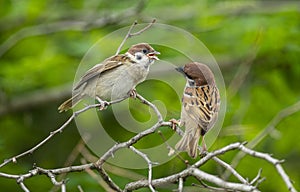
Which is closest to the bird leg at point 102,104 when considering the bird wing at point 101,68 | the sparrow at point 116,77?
the sparrow at point 116,77

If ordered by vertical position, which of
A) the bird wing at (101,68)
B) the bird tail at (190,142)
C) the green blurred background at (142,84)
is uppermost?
the green blurred background at (142,84)

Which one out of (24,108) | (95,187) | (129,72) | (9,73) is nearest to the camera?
(129,72)

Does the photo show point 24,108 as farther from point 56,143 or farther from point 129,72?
point 129,72

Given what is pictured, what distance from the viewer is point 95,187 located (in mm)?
6676

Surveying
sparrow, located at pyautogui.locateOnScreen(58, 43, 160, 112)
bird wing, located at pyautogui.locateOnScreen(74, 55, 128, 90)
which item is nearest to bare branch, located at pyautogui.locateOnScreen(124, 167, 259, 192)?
sparrow, located at pyautogui.locateOnScreen(58, 43, 160, 112)

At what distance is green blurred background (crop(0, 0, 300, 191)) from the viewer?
22.9 feet

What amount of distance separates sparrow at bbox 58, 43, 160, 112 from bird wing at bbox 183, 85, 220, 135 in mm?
321

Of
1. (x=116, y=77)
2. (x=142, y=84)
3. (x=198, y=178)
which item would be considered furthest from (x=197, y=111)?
(x=142, y=84)

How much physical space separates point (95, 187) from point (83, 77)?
3.54m

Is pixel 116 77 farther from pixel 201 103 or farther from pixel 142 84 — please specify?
pixel 142 84

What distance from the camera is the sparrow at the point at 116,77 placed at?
10.3 feet

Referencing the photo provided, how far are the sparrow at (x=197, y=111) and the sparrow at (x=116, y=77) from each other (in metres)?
0.17

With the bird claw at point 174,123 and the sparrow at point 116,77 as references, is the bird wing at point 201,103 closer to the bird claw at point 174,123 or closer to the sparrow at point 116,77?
the bird claw at point 174,123

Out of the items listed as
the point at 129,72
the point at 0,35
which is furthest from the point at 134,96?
the point at 0,35
